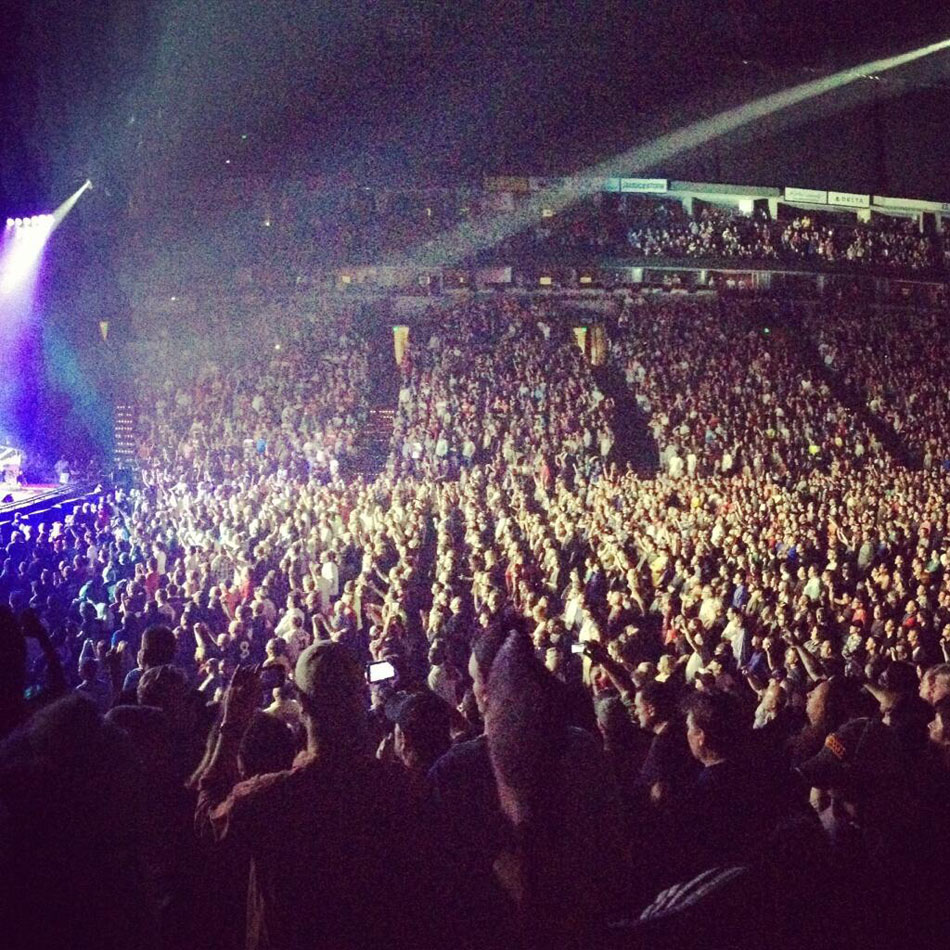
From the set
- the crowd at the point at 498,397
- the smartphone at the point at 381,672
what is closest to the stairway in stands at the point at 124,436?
the crowd at the point at 498,397

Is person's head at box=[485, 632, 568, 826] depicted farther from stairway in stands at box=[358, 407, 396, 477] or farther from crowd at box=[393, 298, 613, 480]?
stairway in stands at box=[358, 407, 396, 477]

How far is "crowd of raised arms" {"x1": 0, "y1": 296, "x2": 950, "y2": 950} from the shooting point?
1.80 m

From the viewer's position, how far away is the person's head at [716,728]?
2311 millimetres

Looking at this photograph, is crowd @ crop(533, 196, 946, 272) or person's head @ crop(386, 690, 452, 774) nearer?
person's head @ crop(386, 690, 452, 774)

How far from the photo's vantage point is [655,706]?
3.02 m

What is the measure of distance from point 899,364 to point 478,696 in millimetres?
21590

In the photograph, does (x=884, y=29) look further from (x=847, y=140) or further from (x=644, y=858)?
(x=644, y=858)

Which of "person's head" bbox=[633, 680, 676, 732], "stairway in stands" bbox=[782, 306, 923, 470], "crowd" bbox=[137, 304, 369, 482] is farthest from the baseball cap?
"stairway in stands" bbox=[782, 306, 923, 470]

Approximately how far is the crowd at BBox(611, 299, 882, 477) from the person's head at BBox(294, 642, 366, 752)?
14117 millimetres

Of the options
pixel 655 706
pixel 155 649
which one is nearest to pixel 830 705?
pixel 655 706

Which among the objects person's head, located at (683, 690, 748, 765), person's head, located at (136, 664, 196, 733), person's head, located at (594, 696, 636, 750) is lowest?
person's head, located at (594, 696, 636, 750)

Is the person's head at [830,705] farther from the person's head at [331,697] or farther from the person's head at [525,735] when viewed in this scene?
the person's head at [331,697]

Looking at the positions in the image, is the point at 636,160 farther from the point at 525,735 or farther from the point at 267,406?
the point at 525,735

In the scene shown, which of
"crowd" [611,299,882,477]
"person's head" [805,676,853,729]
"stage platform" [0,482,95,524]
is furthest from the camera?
"crowd" [611,299,882,477]
